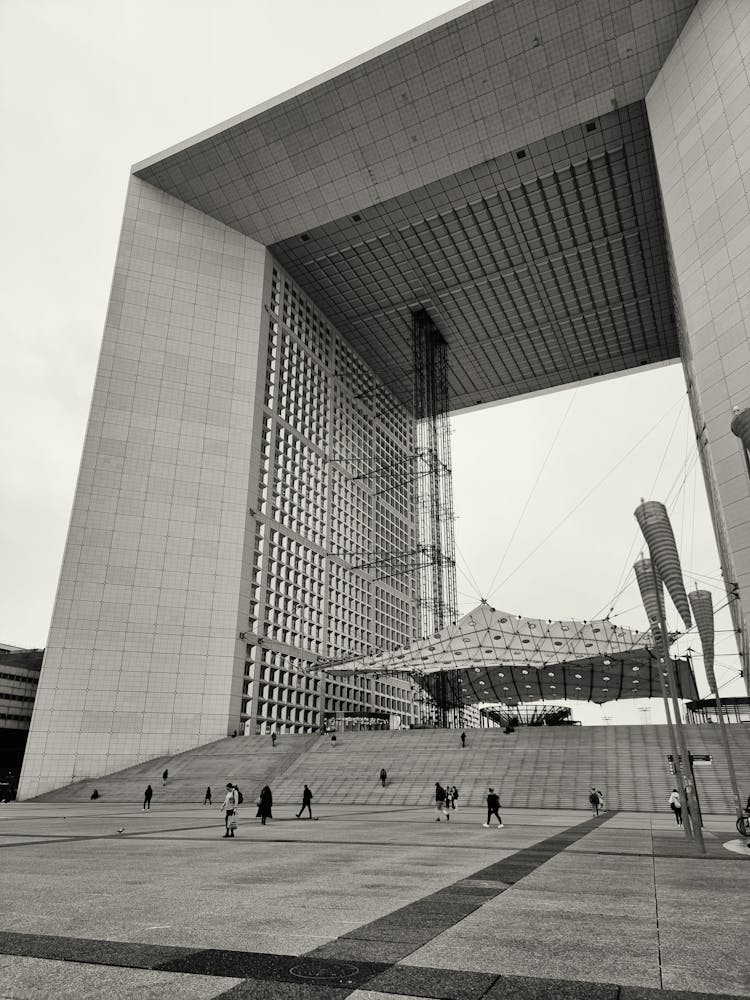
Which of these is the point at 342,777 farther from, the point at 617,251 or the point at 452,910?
the point at 617,251

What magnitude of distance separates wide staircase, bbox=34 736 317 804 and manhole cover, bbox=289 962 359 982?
3609cm

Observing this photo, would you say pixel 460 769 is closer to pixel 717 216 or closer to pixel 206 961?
→ pixel 206 961

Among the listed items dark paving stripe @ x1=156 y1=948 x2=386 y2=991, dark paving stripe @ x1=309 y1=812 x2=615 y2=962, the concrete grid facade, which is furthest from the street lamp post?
the concrete grid facade

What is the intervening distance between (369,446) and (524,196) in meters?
34.4

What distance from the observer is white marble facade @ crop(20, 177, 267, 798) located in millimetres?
50562

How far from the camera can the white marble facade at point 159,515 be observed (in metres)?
50.6

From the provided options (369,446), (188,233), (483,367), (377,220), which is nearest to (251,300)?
(188,233)

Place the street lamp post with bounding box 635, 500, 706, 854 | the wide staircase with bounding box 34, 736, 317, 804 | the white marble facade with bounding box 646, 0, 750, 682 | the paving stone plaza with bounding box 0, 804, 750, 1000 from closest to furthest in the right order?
the paving stone plaza with bounding box 0, 804, 750, 1000 → the street lamp post with bounding box 635, 500, 706, 854 → the white marble facade with bounding box 646, 0, 750, 682 → the wide staircase with bounding box 34, 736, 317, 804

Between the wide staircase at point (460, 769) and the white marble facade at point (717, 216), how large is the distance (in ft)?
29.2

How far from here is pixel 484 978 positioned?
16.5 feet

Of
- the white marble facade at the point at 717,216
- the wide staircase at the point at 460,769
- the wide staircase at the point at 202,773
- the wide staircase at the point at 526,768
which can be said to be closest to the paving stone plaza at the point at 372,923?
the wide staircase at the point at 526,768

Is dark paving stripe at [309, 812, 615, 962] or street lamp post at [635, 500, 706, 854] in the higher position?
street lamp post at [635, 500, 706, 854]

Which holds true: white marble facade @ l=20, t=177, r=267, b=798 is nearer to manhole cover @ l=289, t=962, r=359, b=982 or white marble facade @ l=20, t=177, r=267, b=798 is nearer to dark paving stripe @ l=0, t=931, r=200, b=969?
dark paving stripe @ l=0, t=931, r=200, b=969

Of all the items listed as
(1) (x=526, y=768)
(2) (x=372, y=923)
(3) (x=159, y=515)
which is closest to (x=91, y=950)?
(2) (x=372, y=923)
